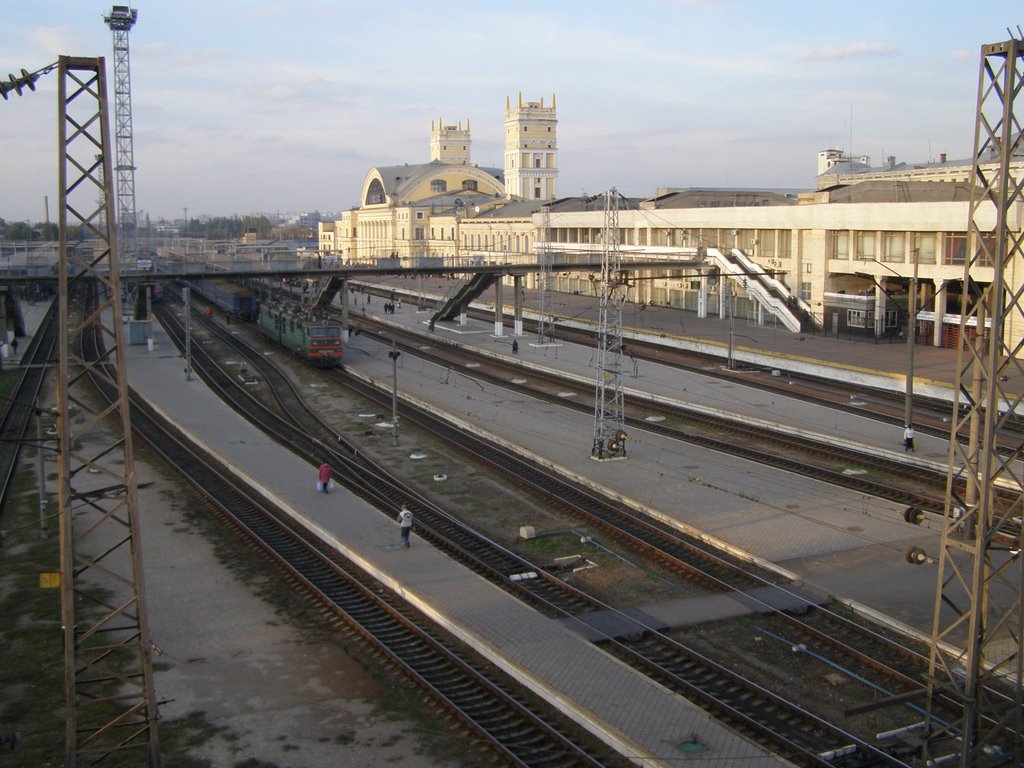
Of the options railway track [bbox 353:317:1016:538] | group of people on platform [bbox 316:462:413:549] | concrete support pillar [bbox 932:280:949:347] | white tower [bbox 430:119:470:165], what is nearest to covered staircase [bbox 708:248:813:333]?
concrete support pillar [bbox 932:280:949:347]

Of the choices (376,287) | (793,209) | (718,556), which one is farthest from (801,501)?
(376,287)

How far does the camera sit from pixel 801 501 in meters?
19.5

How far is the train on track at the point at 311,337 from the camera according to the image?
Answer: 39719 mm

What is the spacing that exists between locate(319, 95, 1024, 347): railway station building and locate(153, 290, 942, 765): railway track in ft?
15.2

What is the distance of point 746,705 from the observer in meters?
11.2

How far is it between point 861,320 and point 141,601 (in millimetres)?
38504

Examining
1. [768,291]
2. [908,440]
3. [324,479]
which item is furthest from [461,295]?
[324,479]

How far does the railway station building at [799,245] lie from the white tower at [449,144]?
34.9 meters

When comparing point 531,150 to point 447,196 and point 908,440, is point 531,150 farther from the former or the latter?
point 908,440

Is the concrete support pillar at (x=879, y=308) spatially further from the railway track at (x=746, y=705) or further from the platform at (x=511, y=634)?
the railway track at (x=746, y=705)

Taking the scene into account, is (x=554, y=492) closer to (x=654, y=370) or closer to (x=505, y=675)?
(x=505, y=675)

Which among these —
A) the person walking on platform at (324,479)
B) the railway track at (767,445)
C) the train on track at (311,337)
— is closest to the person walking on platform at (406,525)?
the person walking on platform at (324,479)

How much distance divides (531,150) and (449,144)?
80.9 feet

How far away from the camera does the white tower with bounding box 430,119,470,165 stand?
4646 inches
